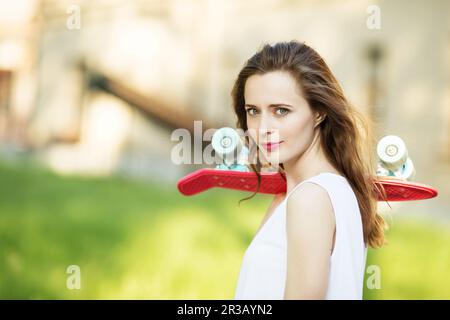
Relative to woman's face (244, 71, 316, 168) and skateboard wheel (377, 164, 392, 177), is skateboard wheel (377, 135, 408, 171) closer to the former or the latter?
skateboard wheel (377, 164, 392, 177)

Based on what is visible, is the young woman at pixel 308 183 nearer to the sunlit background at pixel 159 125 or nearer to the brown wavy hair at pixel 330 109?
the brown wavy hair at pixel 330 109

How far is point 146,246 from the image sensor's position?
5191 mm

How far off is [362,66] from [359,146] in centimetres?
695

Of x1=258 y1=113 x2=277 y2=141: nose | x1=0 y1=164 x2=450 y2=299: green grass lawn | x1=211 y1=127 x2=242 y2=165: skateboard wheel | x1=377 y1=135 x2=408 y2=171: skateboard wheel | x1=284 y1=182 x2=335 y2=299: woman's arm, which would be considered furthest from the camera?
x1=0 y1=164 x2=450 y2=299: green grass lawn

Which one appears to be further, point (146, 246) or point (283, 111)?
point (146, 246)

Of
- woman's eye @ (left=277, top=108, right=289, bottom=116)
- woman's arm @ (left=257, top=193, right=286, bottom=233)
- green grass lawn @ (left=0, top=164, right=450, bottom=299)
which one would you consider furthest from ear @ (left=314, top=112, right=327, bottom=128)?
green grass lawn @ (left=0, top=164, right=450, bottom=299)

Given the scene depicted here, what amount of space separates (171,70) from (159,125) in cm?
94

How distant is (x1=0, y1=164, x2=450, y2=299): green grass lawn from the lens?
409cm

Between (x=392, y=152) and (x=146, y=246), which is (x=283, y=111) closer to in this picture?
(x=392, y=152)

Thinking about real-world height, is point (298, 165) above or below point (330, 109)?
below

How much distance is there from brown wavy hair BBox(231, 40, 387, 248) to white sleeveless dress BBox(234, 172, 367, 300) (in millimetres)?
95

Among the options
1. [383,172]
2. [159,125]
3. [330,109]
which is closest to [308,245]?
[330,109]
